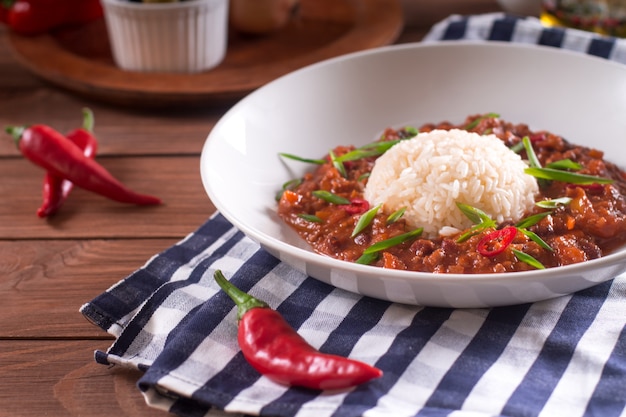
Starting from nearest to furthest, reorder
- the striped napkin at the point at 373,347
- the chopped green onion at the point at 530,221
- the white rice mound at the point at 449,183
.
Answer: the striped napkin at the point at 373,347 < the chopped green onion at the point at 530,221 < the white rice mound at the point at 449,183

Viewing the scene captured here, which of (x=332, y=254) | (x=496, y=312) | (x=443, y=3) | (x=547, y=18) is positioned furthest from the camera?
(x=443, y=3)

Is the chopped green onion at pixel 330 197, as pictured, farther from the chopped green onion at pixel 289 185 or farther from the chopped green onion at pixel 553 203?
the chopped green onion at pixel 553 203

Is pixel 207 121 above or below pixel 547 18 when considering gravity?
below

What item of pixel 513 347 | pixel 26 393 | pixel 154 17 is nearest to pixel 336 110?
pixel 154 17

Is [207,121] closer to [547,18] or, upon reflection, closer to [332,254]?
[332,254]

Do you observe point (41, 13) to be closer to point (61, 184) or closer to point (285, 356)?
point (61, 184)

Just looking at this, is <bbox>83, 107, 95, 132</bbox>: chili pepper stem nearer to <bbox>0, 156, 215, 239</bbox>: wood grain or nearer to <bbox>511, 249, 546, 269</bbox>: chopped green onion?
<bbox>0, 156, 215, 239</bbox>: wood grain

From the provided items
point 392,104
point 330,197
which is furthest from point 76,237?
point 392,104

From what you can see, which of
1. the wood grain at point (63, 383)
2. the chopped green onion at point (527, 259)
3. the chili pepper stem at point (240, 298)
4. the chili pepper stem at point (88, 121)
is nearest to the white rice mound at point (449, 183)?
the chopped green onion at point (527, 259)
